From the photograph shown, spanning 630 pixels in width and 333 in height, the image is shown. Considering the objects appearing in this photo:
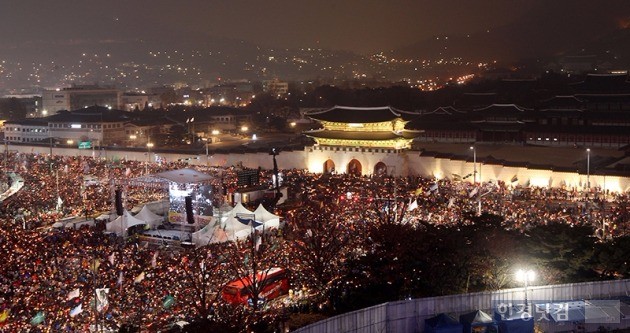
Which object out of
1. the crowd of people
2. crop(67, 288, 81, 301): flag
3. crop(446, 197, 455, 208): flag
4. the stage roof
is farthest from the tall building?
crop(67, 288, 81, 301): flag

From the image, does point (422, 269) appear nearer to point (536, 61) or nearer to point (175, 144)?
point (175, 144)

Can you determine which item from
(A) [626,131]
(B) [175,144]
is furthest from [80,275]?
(B) [175,144]

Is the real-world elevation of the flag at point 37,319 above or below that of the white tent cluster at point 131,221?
below

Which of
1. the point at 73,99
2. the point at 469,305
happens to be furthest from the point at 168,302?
the point at 73,99

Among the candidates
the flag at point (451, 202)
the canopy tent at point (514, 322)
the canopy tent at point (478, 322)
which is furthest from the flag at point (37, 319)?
the flag at point (451, 202)

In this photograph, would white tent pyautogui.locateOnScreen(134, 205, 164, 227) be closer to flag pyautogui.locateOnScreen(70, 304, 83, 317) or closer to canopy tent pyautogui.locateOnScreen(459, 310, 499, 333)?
flag pyautogui.locateOnScreen(70, 304, 83, 317)

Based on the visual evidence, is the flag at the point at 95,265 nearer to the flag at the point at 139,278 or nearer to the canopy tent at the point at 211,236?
the flag at the point at 139,278
